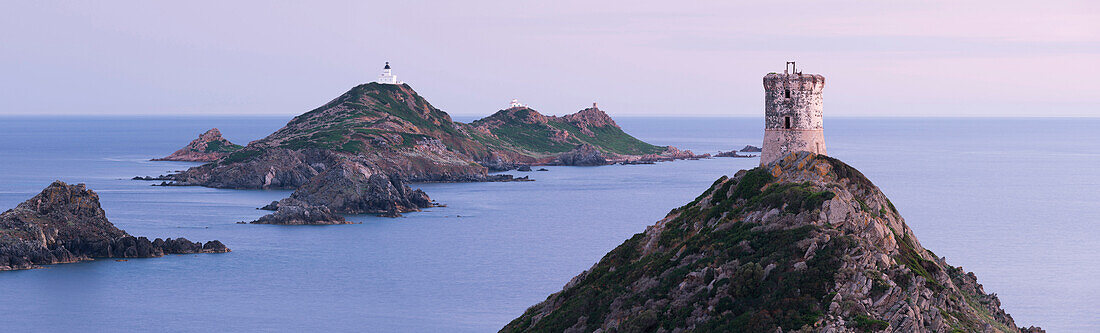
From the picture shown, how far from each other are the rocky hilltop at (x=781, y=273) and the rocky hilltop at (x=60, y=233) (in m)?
73.0

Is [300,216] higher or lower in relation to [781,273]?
lower

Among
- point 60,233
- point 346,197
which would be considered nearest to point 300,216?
point 346,197

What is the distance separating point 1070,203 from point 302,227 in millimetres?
132267

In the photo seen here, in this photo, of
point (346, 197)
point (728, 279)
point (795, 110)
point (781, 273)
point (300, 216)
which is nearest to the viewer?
point (781, 273)

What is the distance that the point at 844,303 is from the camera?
127ft

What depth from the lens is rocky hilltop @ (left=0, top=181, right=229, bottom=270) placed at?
10869 centimetres

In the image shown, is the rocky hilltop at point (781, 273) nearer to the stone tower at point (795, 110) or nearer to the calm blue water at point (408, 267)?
the stone tower at point (795, 110)

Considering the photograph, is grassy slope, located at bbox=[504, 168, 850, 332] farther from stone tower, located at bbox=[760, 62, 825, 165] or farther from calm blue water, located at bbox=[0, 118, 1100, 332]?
calm blue water, located at bbox=[0, 118, 1100, 332]

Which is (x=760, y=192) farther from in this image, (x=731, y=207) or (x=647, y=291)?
(x=647, y=291)

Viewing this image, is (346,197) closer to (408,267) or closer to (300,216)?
(300,216)

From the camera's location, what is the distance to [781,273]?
136 feet

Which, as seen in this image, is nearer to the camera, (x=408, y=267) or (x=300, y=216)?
(x=408, y=267)

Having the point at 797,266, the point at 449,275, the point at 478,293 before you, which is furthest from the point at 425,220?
the point at 797,266

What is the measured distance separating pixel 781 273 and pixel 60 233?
95.3 meters
